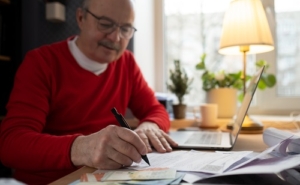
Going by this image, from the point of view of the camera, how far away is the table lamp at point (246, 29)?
129cm

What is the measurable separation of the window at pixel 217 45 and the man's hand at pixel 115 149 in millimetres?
1433

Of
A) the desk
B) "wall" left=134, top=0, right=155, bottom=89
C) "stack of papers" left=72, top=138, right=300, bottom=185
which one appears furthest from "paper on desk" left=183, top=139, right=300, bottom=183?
"wall" left=134, top=0, right=155, bottom=89

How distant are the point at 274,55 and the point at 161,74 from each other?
757 millimetres

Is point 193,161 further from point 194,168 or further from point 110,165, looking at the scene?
point 110,165

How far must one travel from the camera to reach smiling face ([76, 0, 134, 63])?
3.74 feet

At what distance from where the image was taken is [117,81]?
1.38 m

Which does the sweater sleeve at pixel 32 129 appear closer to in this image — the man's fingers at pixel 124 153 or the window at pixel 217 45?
the man's fingers at pixel 124 153

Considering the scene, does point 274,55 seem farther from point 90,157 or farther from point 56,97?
point 90,157

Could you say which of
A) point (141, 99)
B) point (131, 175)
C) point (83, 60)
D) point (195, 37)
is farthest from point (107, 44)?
point (195, 37)

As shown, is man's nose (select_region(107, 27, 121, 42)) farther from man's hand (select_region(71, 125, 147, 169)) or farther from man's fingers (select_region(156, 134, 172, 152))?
man's hand (select_region(71, 125, 147, 169))

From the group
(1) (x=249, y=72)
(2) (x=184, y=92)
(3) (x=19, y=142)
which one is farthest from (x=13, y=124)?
(1) (x=249, y=72)

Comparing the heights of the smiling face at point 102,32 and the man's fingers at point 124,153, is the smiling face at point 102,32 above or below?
above

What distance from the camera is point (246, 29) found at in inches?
51.4

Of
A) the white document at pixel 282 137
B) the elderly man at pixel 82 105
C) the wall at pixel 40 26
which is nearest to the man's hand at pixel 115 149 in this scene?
the elderly man at pixel 82 105
